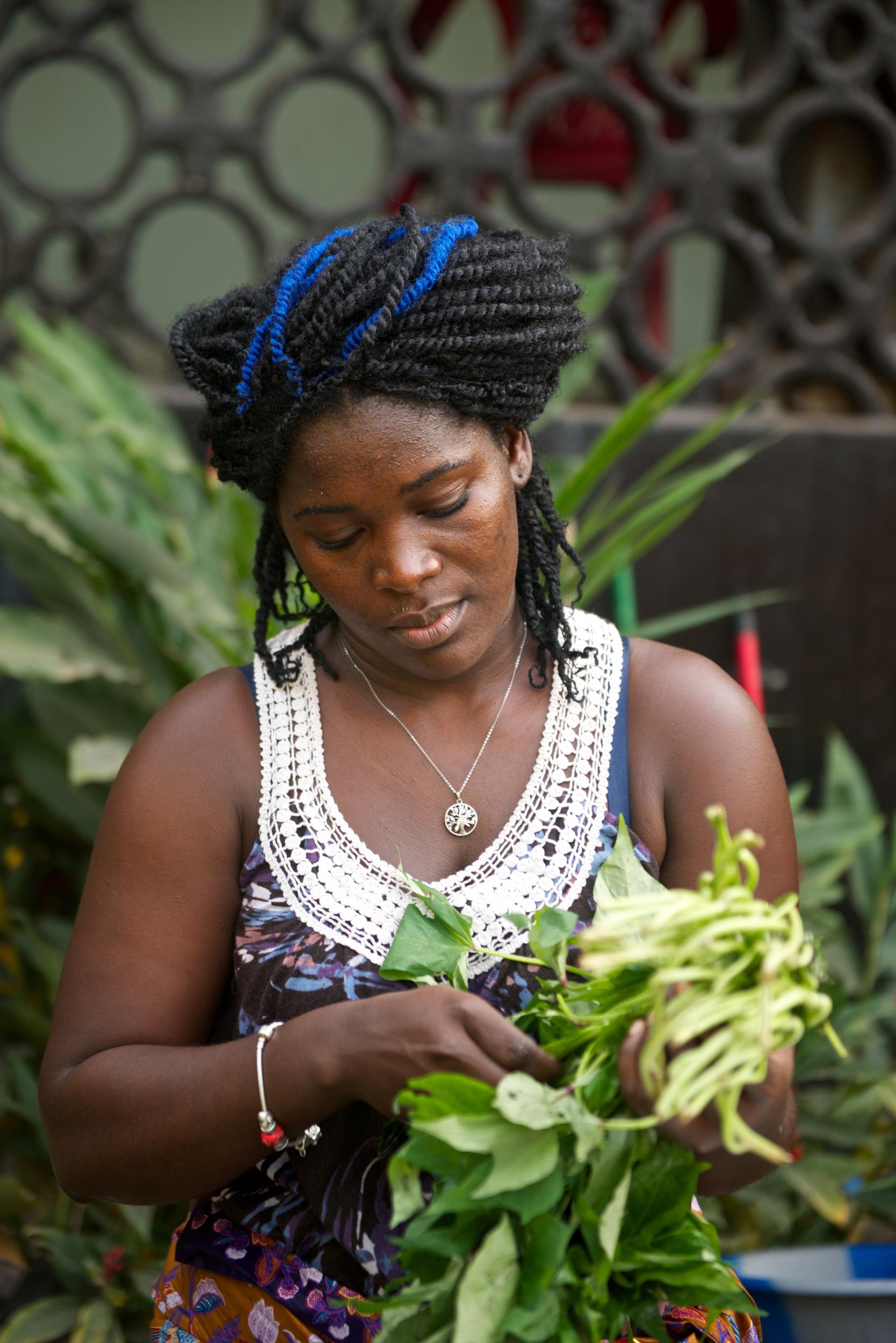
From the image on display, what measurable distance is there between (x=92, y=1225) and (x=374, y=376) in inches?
76.2

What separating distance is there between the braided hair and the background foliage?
2.84 ft

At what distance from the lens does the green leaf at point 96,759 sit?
2.36 meters

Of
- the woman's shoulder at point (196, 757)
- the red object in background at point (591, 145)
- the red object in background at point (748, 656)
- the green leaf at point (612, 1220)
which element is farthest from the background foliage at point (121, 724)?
the red object in background at point (591, 145)

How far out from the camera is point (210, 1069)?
1.44 meters

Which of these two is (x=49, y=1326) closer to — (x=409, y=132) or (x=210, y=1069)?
(x=210, y=1069)

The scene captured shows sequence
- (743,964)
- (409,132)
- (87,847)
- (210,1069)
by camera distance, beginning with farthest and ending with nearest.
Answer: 1. (409,132)
2. (87,847)
3. (210,1069)
4. (743,964)

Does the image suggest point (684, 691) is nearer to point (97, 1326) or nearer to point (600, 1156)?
point (600, 1156)

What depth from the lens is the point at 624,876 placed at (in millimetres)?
1371

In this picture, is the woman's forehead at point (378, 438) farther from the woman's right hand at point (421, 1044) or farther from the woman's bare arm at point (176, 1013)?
the woman's right hand at point (421, 1044)

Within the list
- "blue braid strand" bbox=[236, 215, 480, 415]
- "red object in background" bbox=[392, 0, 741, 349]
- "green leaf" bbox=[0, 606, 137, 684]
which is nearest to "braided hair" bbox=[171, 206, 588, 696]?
"blue braid strand" bbox=[236, 215, 480, 415]

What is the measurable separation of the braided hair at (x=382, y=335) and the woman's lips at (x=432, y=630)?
8.7 inches

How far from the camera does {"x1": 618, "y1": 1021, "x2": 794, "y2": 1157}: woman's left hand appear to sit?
1153 mm

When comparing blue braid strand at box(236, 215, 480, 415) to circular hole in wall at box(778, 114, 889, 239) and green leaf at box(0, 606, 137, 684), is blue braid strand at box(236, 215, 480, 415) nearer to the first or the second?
green leaf at box(0, 606, 137, 684)

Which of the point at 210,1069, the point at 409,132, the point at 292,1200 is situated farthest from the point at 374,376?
the point at 409,132
